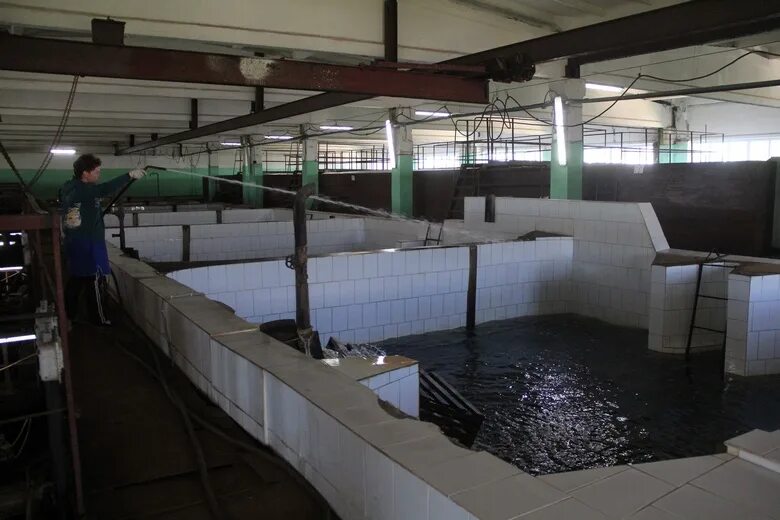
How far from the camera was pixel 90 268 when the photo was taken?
504cm

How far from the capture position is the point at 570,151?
10.8m

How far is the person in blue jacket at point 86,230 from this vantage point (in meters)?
4.86

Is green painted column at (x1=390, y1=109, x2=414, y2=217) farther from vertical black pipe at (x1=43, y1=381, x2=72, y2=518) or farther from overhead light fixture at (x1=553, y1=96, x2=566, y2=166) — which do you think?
vertical black pipe at (x1=43, y1=381, x2=72, y2=518)

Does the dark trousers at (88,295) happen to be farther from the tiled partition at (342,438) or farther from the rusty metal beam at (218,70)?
the rusty metal beam at (218,70)

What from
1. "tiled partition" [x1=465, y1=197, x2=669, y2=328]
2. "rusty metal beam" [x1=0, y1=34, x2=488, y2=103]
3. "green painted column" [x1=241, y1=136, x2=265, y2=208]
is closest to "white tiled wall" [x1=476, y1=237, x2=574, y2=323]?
"tiled partition" [x1=465, y1=197, x2=669, y2=328]

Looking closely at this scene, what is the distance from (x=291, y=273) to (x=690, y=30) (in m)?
4.66

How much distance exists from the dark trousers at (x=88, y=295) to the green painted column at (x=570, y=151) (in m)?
7.89

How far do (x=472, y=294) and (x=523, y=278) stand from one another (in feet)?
3.21

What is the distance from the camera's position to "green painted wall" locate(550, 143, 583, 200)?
10781 mm

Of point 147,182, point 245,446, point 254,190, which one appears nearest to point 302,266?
point 245,446

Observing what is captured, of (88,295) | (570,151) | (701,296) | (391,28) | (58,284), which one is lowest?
(701,296)

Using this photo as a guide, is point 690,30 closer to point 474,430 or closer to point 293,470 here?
point 474,430

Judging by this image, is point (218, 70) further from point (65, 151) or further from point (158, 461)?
point (65, 151)

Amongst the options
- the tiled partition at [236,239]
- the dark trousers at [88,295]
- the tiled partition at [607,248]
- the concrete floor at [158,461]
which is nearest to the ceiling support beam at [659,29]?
the tiled partition at [607,248]
